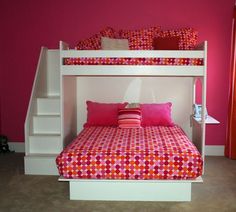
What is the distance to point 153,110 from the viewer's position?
464 centimetres

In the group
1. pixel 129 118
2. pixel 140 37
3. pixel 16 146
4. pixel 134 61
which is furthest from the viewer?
pixel 16 146

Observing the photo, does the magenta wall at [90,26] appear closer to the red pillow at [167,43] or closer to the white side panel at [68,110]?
the red pillow at [167,43]

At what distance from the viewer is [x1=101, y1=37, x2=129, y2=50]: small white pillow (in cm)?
443

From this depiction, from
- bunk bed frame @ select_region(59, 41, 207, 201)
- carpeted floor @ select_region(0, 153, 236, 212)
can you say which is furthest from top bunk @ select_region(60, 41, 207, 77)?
carpeted floor @ select_region(0, 153, 236, 212)

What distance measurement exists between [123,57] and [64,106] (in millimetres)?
941

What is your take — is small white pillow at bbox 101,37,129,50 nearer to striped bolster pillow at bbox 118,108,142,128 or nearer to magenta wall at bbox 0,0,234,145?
magenta wall at bbox 0,0,234,145

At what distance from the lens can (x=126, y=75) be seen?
4043 millimetres

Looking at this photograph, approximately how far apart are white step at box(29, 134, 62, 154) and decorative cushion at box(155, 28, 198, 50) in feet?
6.35

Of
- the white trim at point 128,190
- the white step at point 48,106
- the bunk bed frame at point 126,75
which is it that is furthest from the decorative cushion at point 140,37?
the white trim at point 128,190

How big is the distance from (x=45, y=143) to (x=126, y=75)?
129 cm

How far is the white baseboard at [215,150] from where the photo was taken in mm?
5121

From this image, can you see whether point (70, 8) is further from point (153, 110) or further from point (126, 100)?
point (153, 110)

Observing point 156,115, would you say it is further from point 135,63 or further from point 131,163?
point 131,163

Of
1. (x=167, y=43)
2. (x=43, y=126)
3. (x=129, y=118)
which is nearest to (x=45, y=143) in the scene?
(x=43, y=126)
